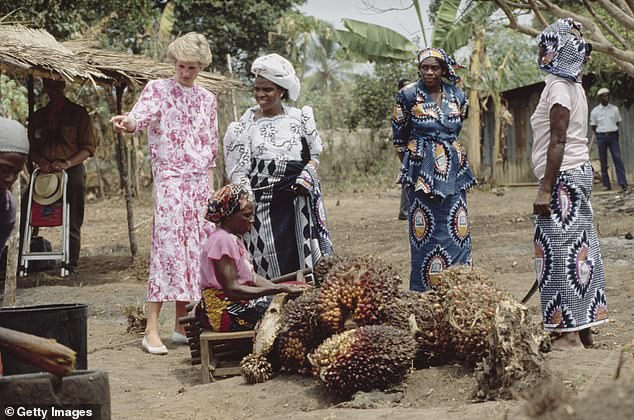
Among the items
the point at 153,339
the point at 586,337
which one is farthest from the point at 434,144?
the point at 153,339

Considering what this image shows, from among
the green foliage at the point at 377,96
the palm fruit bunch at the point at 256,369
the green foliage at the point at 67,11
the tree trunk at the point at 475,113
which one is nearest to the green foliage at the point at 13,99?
the green foliage at the point at 67,11

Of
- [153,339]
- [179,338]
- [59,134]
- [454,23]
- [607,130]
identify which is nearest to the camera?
[153,339]

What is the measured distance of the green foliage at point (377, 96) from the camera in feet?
91.9

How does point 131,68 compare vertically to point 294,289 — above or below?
above

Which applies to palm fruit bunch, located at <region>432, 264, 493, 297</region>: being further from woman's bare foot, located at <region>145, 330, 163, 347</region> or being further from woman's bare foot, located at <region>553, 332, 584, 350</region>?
woman's bare foot, located at <region>145, 330, 163, 347</region>

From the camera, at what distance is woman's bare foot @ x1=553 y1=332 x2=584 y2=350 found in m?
4.74

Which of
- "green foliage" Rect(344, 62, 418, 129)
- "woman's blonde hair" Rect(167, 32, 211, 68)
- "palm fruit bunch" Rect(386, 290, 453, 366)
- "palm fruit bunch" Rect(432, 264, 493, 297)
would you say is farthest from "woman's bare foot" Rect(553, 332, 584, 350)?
"green foliage" Rect(344, 62, 418, 129)

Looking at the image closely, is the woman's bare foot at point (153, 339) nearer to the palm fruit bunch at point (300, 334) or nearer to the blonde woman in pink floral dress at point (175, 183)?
the blonde woman in pink floral dress at point (175, 183)

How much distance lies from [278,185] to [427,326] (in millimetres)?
1799

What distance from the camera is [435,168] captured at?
5.97 meters

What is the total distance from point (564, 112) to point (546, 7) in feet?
23.7

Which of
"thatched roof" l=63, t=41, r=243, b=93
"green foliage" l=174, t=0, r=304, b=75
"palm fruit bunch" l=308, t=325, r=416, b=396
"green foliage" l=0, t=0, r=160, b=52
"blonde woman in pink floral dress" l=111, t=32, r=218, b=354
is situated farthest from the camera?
"green foliage" l=174, t=0, r=304, b=75

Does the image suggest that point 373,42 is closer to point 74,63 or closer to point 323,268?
point 74,63

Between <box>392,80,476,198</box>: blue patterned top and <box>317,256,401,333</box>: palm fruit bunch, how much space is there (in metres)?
1.71
